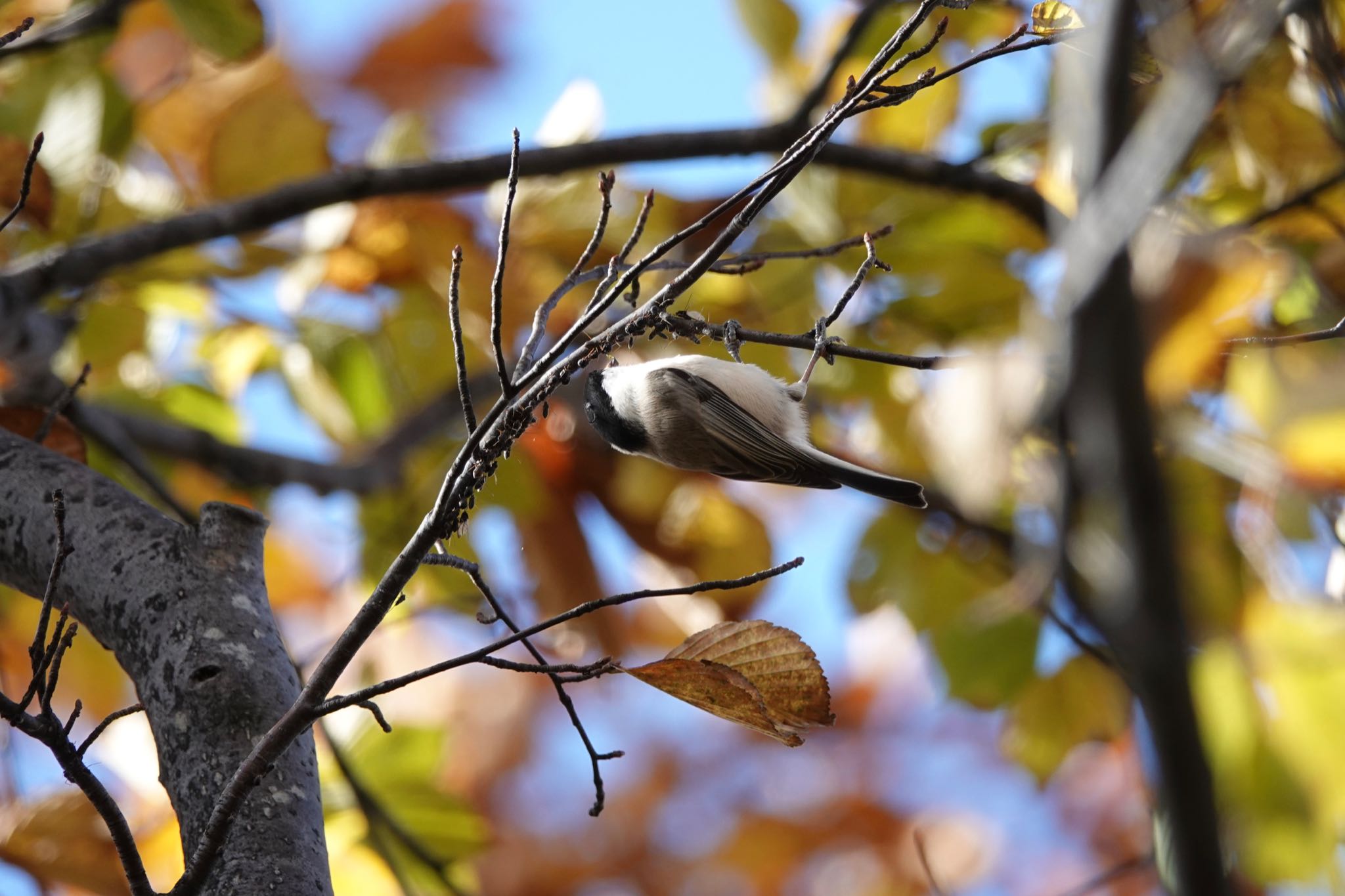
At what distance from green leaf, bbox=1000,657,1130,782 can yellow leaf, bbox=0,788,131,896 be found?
6.93ft

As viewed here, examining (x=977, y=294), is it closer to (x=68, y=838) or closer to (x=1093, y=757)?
(x=68, y=838)

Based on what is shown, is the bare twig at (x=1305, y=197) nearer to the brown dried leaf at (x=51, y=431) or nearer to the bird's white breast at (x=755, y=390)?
the bird's white breast at (x=755, y=390)

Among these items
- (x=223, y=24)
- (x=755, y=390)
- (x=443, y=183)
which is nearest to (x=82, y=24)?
(x=223, y=24)

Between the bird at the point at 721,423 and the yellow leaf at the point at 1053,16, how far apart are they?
99 centimetres

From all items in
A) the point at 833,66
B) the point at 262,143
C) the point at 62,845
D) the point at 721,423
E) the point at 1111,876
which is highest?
the point at 262,143

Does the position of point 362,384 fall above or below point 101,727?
above

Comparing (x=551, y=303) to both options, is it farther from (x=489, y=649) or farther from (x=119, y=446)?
(x=119, y=446)

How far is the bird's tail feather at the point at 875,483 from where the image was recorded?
6.87 ft

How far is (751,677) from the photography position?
1.19 metres

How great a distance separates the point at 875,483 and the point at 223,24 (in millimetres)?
1714

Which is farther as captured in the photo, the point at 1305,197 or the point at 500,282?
the point at 1305,197

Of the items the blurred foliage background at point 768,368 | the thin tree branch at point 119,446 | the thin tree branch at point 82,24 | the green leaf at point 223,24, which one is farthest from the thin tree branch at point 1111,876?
the thin tree branch at point 82,24

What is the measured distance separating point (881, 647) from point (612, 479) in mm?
3110

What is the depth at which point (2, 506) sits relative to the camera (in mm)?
1418
